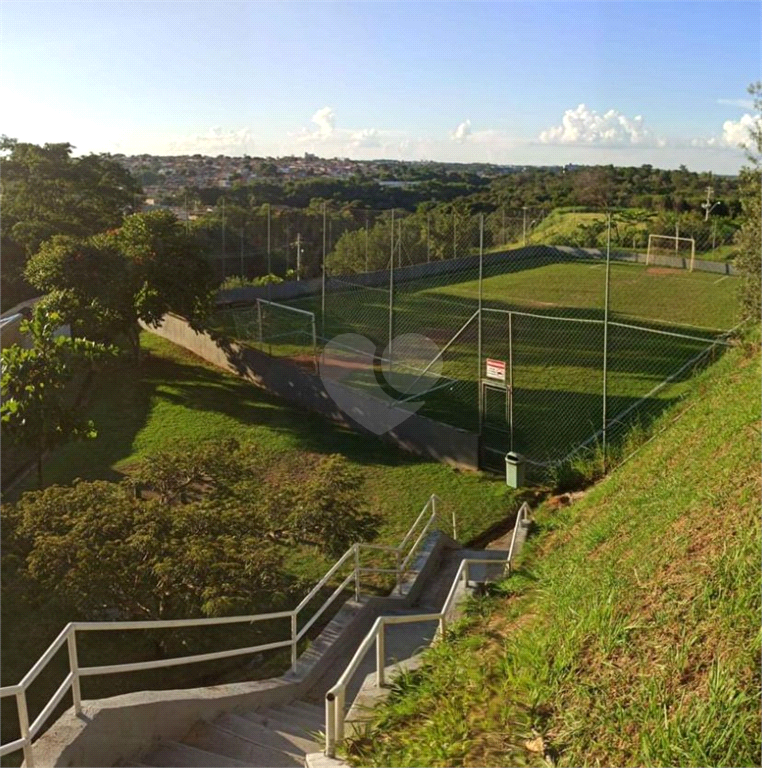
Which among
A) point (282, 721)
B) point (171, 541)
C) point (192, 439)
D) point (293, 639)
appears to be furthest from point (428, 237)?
point (282, 721)

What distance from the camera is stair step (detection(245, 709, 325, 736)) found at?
17.1 ft

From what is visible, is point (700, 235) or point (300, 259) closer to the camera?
point (300, 259)

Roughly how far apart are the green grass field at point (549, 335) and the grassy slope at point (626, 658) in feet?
17.0

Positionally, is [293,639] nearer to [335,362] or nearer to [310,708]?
[310,708]

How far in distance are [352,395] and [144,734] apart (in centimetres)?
939

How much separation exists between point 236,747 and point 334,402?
31.1 ft

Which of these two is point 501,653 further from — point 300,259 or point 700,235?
→ point 700,235

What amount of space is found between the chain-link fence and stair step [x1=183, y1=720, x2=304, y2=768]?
23.0ft

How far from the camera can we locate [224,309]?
22.7m

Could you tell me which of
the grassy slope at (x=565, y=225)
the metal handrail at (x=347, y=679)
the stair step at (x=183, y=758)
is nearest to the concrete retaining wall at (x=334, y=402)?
the metal handrail at (x=347, y=679)

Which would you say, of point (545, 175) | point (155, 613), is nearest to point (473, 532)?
point (155, 613)

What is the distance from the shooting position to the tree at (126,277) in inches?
629

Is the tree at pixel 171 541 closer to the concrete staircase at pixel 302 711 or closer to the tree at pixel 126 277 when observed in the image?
the concrete staircase at pixel 302 711

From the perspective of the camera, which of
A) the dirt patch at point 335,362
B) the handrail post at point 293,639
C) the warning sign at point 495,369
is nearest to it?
the handrail post at point 293,639
